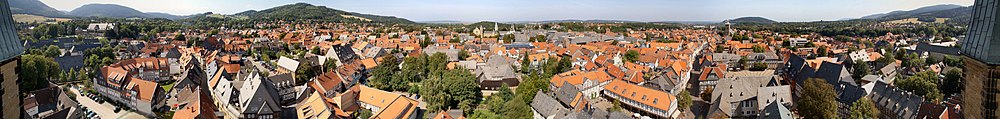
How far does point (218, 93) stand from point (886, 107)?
29762mm

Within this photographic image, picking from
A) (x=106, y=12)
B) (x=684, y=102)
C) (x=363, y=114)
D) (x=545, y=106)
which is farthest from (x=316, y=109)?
(x=106, y=12)

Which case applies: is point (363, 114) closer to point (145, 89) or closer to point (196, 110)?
point (196, 110)

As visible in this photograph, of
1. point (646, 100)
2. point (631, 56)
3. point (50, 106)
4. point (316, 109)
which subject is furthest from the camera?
point (631, 56)

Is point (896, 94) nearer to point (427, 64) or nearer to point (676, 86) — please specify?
point (676, 86)

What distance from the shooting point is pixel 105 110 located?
87.5 ft

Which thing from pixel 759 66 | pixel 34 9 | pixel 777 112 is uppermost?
pixel 34 9

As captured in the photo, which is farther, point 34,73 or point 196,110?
point 34,73

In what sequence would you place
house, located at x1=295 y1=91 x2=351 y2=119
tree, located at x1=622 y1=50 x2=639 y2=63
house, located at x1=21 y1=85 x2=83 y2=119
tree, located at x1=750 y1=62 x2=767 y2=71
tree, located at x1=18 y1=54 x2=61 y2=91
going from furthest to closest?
1. tree, located at x1=622 y1=50 x2=639 y2=63
2. tree, located at x1=750 y1=62 x2=767 y2=71
3. tree, located at x1=18 y1=54 x2=61 y2=91
4. house, located at x1=295 y1=91 x2=351 y2=119
5. house, located at x1=21 y1=85 x2=83 y2=119

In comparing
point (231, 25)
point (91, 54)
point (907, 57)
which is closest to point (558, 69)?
point (907, 57)

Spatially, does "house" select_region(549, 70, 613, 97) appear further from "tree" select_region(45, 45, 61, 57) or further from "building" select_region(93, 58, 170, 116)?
"tree" select_region(45, 45, 61, 57)

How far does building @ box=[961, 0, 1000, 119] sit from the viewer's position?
4.75m

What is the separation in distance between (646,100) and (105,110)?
24.9m

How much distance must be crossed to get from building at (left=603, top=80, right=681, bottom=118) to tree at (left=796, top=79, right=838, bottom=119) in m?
5.11

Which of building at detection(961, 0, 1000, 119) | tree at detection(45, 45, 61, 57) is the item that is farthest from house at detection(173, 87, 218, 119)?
tree at detection(45, 45, 61, 57)
